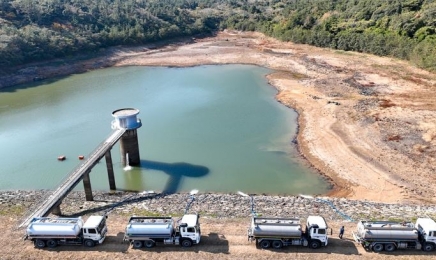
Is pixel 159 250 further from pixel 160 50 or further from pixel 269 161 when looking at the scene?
pixel 160 50

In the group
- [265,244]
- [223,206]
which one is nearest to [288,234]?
[265,244]

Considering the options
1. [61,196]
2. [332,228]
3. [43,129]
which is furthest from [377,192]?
[43,129]

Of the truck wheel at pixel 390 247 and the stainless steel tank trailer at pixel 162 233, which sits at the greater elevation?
the stainless steel tank trailer at pixel 162 233

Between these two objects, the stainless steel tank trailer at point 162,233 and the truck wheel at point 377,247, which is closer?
the truck wheel at point 377,247

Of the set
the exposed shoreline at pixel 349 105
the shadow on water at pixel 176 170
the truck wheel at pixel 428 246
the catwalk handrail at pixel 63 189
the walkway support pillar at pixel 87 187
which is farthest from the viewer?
the exposed shoreline at pixel 349 105

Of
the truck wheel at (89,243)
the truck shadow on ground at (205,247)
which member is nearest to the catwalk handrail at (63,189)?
the truck wheel at (89,243)

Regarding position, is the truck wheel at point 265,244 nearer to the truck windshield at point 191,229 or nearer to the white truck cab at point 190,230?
the white truck cab at point 190,230

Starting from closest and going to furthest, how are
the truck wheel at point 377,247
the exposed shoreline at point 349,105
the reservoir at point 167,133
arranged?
the truck wheel at point 377,247, the exposed shoreline at point 349,105, the reservoir at point 167,133

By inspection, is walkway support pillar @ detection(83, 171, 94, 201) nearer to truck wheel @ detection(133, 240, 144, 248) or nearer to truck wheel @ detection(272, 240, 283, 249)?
truck wheel @ detection(133, 240, 144, 248)
